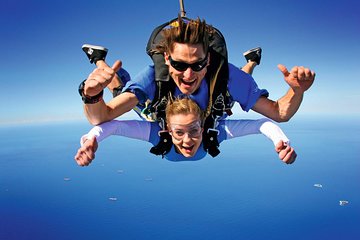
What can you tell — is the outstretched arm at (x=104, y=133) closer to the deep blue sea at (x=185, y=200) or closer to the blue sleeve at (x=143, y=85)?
the blue sleeve at (x=143, y=85)

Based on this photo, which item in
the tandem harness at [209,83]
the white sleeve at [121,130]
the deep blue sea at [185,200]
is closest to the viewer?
the white sleeve at [121,130]

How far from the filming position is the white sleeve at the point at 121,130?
2271 mm

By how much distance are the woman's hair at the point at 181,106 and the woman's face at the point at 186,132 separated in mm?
→ 34

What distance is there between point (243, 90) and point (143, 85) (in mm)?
1021

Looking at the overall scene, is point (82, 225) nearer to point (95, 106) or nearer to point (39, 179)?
point (39, 179)

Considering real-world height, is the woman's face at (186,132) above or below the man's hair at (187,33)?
below

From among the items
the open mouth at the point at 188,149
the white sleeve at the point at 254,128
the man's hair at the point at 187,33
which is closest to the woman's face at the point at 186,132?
the open mouth at the point at 188,149

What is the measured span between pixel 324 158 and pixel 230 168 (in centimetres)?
4666

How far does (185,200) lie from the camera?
90.4m

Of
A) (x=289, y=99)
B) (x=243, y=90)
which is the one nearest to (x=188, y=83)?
(x=243, y=90)

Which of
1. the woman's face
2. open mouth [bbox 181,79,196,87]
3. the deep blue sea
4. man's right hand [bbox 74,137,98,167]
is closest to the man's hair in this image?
open mouth [bbox 181,79,196,87]

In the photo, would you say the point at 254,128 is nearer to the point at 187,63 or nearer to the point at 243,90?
the point at 243,90

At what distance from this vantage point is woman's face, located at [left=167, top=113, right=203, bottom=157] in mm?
2664

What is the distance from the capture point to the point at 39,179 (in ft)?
383
